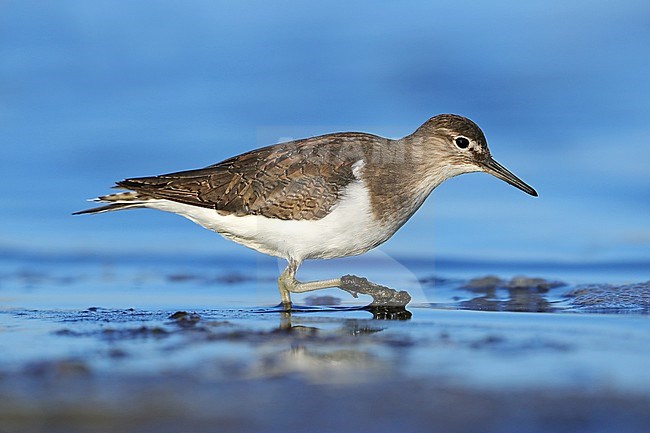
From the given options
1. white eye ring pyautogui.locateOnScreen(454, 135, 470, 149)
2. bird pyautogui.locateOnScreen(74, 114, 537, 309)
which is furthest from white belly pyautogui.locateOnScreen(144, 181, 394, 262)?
white eye ring pyautogui.locateOnScreen(454, 135, 470, 149)

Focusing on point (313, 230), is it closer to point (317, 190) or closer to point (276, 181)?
point (317, 190)

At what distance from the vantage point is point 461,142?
9773 mm

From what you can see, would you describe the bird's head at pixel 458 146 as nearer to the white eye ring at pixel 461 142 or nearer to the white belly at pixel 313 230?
the white eye ring at pixel 461 142

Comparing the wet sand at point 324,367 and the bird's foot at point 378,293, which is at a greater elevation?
the bird's foot at point 378,293

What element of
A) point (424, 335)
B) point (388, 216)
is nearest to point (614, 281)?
point (388, 216)

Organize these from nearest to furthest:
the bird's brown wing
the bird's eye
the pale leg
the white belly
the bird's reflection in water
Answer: the bird's reflection in water → the white belly → the bird's brown wing → the pale leg → the bird's eye

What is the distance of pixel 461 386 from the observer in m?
5.55

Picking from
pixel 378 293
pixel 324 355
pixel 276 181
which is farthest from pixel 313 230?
pixel 324 355

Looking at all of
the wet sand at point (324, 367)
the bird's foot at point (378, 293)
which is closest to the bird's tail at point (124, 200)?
the wet sand at point (324, 367)

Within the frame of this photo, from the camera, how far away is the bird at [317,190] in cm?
910

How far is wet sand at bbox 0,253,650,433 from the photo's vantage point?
509 cm

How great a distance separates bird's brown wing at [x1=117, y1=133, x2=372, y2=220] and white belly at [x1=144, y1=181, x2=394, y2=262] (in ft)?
0.24

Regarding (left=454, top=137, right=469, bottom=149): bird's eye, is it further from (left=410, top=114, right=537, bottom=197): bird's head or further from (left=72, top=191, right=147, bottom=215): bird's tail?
(left=72, top=191, right=147, bottom=215): bird's tail

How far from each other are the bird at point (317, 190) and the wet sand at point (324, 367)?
2.19ft
